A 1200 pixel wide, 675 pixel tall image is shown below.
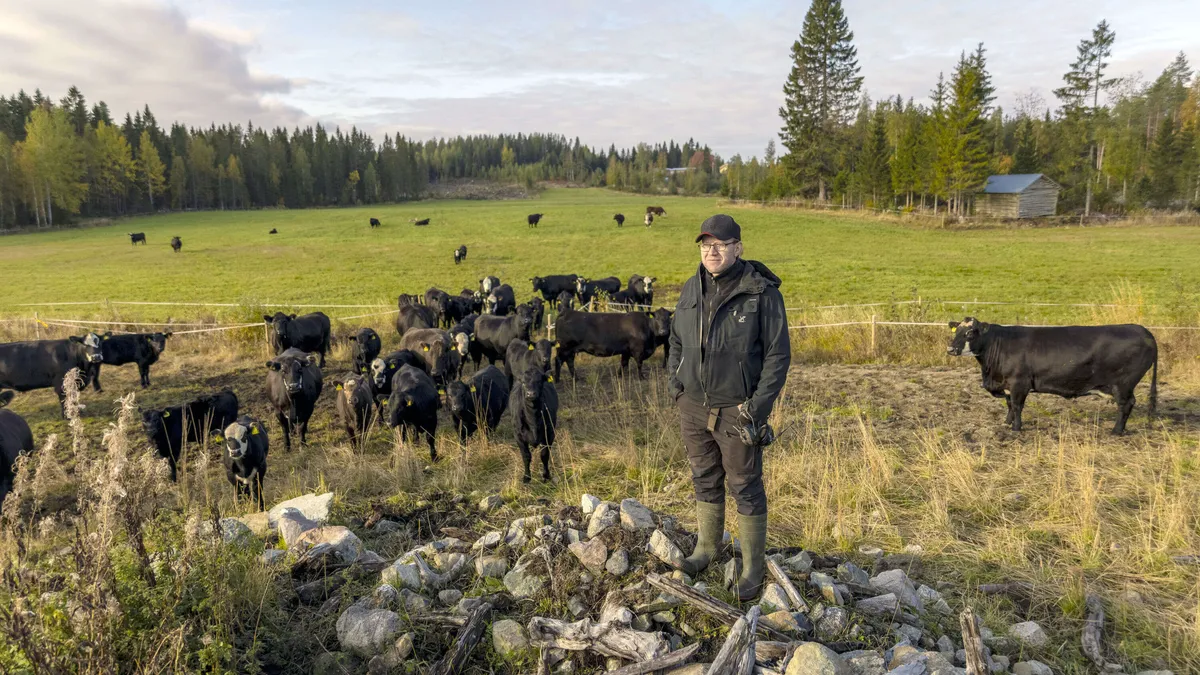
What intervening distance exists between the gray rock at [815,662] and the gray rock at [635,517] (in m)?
1.53

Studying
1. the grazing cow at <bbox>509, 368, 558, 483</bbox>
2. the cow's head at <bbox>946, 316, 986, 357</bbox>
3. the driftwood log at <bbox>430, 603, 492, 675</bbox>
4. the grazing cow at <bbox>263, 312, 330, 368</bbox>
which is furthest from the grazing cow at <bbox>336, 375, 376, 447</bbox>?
the cow's head at <bbox>946, 316, 986, 357</bbox>

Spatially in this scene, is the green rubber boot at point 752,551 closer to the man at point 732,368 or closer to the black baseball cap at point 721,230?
the man at point 732,368

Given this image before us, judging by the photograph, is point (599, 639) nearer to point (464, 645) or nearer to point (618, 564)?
point (618, 564)

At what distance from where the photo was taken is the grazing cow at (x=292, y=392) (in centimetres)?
908

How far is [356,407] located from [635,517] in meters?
6.00

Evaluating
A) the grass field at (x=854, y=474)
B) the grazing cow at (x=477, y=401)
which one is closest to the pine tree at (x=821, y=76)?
the grass field at (x=854, y=474)

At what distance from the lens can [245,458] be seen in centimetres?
734

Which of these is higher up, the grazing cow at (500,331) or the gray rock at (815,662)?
the grazing cow at (500,331)

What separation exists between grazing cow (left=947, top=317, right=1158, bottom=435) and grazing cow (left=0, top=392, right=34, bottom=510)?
41.1 ft

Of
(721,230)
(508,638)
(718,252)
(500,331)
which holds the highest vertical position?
(721,230)

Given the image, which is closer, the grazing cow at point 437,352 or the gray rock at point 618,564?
the gray rock at point 618,564

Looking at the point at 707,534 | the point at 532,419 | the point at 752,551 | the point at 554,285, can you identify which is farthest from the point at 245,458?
the point at 554,285

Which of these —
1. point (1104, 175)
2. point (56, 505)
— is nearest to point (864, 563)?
point (56, 505)

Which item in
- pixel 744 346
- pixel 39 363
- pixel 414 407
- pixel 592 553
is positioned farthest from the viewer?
pixel 39 363
